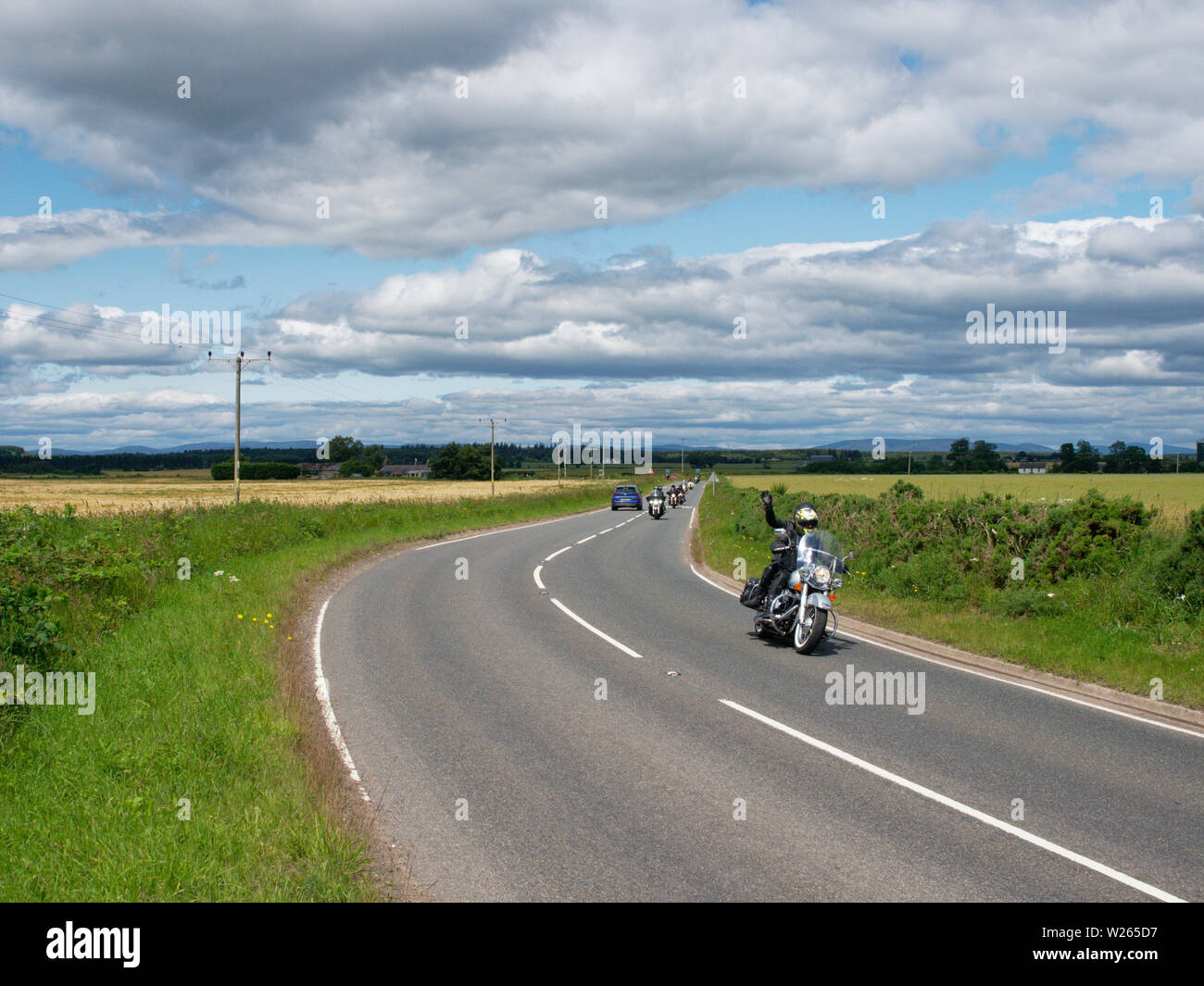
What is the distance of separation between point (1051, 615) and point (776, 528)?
15.1ft

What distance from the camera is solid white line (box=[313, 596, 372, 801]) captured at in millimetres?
7031

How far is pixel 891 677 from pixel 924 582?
6.24m

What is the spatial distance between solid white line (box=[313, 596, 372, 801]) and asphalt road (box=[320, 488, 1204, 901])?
87 mm

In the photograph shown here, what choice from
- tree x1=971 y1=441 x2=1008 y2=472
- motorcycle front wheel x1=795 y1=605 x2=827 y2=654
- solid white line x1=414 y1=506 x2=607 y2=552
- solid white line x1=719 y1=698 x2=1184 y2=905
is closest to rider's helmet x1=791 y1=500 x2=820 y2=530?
motorcycle front wheel x1=795 y1=605 x2=827 y2=654

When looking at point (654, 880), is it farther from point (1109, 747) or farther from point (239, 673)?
point (239, 673)

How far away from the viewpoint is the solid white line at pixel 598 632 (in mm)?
12062

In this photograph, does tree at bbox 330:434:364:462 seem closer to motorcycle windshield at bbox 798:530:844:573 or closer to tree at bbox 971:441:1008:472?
tree at bbox 971:441:1008:472

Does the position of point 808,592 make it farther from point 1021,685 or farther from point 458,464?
point 458,464

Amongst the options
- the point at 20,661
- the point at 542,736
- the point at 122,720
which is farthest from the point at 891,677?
the point at 20,661

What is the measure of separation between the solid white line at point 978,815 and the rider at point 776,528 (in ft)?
13.7

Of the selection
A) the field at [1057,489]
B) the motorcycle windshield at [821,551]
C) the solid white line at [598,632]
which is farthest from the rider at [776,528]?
the field at [1057,489]

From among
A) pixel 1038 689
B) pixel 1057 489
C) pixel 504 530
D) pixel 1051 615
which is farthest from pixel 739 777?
pixel 504 530

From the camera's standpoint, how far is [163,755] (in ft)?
22.2

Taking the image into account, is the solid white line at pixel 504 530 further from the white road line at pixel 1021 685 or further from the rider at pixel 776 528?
the white road line at pixel 1021 685
